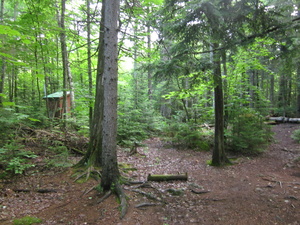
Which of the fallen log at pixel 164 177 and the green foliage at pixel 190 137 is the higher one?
the green foliage at pixel 190 137

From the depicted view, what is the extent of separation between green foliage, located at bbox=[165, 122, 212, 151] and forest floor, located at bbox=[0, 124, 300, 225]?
3152 millimetres

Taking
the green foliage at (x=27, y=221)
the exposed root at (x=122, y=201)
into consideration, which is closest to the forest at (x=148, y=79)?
the exposed root at (x=122, y=201)

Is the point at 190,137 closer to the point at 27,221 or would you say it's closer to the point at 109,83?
the point at 109,83

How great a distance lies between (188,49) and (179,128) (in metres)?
6.17

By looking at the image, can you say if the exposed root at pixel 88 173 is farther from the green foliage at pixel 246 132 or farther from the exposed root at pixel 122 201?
the green foliage at pixel 246 132

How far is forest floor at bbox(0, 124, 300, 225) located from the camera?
399 centimetres

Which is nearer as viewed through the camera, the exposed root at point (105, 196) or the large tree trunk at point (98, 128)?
the exposed root at point (105, 196)

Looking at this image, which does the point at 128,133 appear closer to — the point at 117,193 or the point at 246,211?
the point at 117,193

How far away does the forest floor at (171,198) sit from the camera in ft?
13.1

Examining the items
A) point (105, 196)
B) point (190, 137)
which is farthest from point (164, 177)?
point (190, 137)

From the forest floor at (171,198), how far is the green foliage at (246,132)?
1743 millimetres

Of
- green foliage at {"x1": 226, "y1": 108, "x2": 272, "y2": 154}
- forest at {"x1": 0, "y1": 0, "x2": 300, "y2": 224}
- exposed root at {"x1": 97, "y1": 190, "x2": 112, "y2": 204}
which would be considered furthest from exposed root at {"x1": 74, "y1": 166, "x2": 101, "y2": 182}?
green foliage at {"x1": 226, "y1": 108, "x2": 272, "y2": 154}

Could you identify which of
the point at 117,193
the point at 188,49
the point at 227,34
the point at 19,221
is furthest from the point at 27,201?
the point at 227,34

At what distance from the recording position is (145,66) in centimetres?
678
